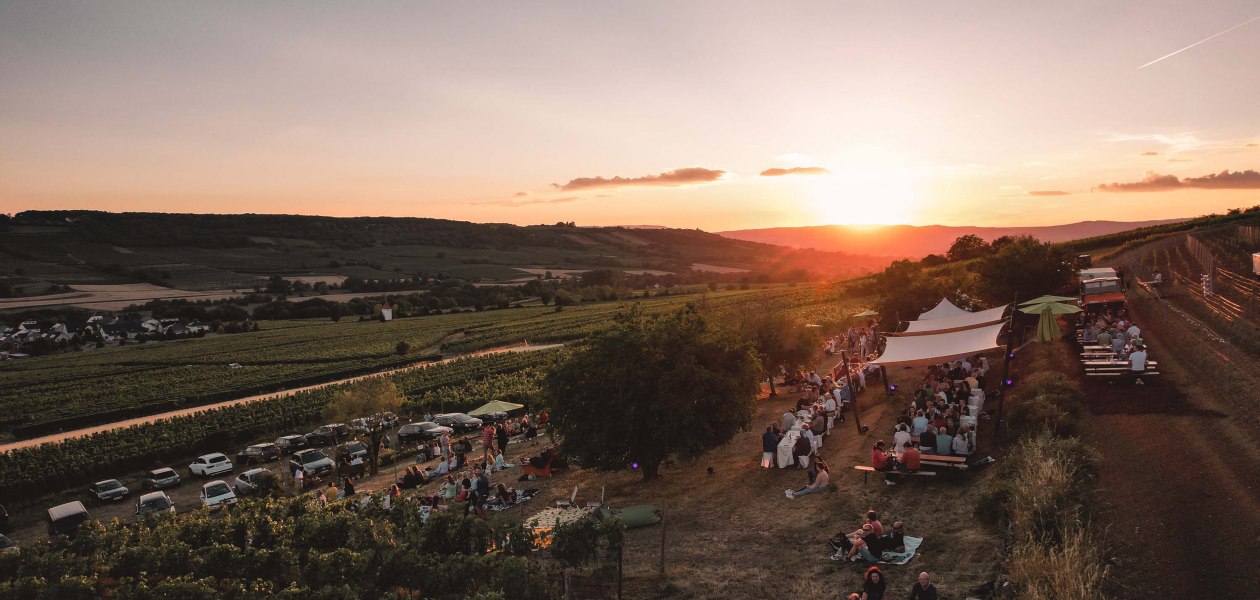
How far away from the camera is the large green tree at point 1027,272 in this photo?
3328 centimetres

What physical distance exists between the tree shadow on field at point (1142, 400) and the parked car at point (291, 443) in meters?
32.7

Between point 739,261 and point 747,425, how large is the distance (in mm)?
158347

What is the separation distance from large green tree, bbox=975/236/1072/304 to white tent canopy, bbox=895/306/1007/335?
33.8 feet

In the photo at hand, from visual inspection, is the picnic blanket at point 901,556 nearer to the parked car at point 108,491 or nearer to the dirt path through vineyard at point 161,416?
the parked car at point 108,491

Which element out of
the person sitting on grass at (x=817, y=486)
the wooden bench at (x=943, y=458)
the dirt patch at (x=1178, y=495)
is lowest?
the person sitting on grass at (x=817, y=486)

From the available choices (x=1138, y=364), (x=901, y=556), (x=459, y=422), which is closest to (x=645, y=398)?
(x=901, y=556)

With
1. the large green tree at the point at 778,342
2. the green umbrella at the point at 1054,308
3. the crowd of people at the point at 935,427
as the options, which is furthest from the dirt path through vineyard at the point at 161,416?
the green umbrella at the point at 1054,308

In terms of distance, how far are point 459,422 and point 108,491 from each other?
14.4 metres

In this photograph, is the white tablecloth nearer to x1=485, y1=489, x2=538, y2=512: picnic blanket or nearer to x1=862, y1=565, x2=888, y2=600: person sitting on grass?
x1=485, y1=489, x2=538, y2=512: picnic blanket

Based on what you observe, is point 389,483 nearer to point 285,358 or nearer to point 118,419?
point 118,419

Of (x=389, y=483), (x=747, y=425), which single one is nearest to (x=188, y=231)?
(x=389, y=483)

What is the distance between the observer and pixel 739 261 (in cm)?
17488

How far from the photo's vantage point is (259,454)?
31.4 meters

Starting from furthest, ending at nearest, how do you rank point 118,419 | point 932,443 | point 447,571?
point 118,419
point 932,443
point 447,571
